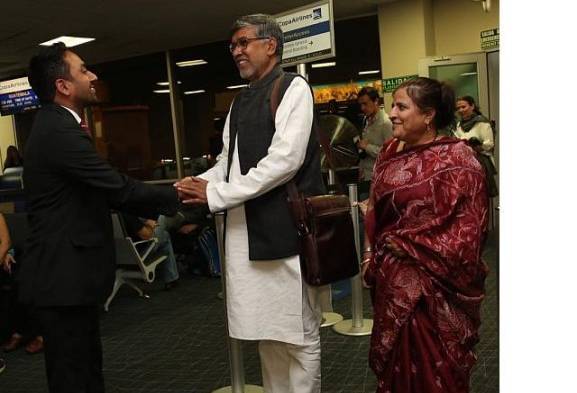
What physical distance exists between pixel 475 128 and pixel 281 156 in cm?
422

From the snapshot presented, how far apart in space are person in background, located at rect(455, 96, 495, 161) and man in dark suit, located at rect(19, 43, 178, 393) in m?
4.13

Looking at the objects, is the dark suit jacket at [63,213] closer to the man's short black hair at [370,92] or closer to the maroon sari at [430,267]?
the maroon sari at [430,267]

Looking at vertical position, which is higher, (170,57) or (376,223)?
(170,57)

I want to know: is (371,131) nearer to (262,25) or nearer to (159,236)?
(159,236)

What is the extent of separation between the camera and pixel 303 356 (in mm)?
2074

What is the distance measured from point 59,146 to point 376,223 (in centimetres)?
119

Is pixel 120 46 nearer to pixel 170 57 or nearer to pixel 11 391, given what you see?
pixel 170 57

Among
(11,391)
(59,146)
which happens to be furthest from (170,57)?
(59,146)

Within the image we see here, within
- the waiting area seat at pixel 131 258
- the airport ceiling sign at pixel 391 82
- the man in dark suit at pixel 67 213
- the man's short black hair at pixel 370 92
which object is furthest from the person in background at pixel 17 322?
the airport ceiling sign at pixel 391 82

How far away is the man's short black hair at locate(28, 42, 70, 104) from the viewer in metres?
2.07

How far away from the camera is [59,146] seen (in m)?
1.98

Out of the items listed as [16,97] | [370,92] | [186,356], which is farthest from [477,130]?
[16,97]

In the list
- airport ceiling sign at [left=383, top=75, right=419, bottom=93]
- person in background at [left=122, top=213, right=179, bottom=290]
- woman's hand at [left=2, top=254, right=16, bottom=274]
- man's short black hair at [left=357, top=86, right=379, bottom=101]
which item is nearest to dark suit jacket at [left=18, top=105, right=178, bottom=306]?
woman's hand at [left=2, top=254, right=16, bottom=274]
